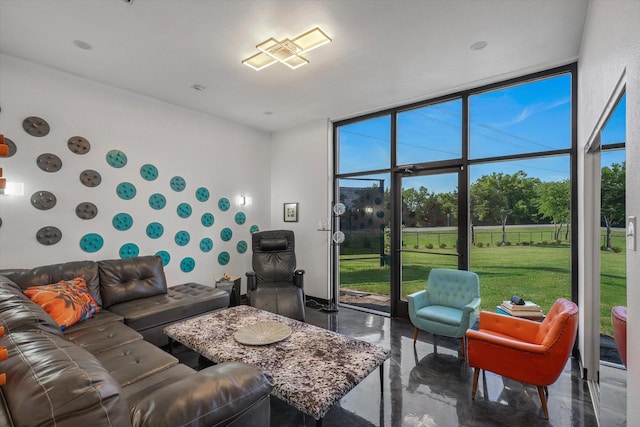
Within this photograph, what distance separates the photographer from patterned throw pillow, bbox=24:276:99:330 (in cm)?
240

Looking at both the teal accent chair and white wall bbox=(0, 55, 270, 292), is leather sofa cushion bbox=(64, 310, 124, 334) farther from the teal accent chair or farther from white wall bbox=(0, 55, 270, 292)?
the teal accent chair

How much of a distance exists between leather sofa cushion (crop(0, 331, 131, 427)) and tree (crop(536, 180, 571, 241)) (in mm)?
3885

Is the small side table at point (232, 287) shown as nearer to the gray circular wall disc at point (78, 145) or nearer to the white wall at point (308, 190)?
the white wall at point (308, 190)

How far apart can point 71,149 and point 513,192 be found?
5.08 meters

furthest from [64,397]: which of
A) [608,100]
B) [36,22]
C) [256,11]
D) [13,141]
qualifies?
[13,141]

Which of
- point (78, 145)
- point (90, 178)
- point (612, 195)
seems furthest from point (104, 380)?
point (78, 145)

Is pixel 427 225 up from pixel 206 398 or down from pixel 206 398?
up

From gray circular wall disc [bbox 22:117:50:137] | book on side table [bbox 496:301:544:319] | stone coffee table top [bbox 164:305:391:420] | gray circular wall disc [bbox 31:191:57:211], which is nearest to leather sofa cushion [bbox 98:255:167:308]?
gray circular wall disc [bbox 31:191:57:211]

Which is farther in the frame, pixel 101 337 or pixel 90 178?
pixel 90 178

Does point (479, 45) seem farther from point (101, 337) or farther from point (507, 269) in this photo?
point (101, 337)

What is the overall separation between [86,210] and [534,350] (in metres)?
4.52

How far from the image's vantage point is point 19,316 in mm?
1481

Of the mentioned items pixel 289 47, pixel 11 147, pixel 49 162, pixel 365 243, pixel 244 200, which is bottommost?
pixel 365 243

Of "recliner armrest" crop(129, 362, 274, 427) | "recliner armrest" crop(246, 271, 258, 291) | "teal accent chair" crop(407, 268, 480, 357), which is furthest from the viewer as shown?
"recliner armrest" crop(246, 271, 258, 291)
